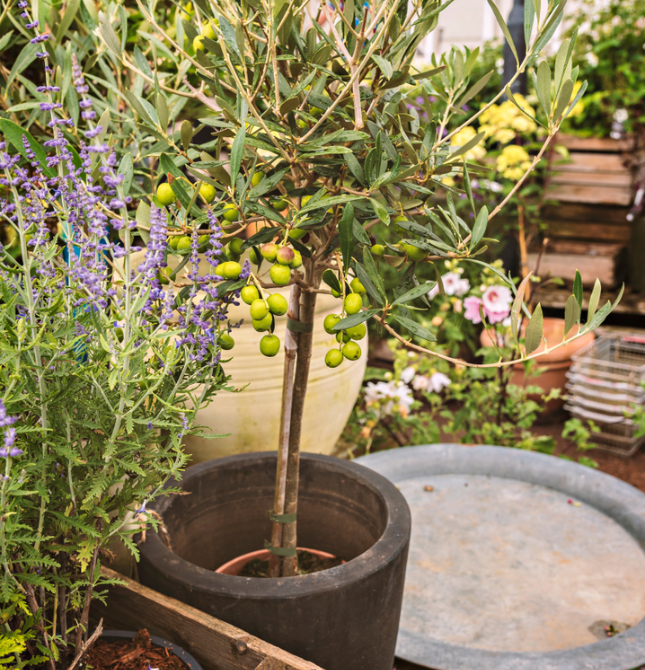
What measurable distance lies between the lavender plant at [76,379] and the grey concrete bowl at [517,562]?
2.56 feet

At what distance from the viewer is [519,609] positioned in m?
1.52

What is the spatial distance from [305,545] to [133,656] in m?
0.50

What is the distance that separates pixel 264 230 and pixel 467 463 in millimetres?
1502

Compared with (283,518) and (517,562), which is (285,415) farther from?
(517,562)

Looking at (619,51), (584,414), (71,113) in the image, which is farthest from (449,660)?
(619,51)

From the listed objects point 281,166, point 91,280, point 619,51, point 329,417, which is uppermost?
point 619,51

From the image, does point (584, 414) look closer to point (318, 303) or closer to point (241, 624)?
point (318, 303)

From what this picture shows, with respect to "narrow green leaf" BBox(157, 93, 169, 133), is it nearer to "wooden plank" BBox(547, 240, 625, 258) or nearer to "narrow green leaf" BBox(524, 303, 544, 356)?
"narrow green leaf" BBox(524, 303, 544, 356)

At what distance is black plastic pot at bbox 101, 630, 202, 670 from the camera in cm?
89

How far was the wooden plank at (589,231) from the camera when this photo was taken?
13.1 ft

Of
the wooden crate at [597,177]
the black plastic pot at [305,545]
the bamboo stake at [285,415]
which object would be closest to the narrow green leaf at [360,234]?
the bamboo stake at [285,415]

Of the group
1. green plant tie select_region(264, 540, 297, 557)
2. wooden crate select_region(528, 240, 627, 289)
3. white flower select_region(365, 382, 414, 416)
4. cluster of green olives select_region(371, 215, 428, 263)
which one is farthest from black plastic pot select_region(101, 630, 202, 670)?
wooden crate select_region(528, 240, 627, 289)

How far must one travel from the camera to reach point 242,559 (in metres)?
1.31

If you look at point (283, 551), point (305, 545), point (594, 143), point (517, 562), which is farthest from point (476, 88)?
point (594, 143)
